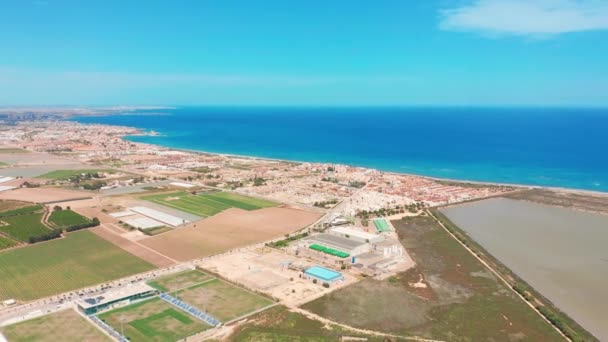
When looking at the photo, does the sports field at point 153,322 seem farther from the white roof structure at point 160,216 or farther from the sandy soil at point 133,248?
the white roof structure at point 160,216

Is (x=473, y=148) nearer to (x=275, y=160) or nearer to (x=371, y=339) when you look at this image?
(x=275, y=160)

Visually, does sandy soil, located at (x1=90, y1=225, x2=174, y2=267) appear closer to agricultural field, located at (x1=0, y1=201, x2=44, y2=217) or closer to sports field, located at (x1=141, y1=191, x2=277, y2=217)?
sports field, located at (x1=141, y1=191, x2=277, y2=217)

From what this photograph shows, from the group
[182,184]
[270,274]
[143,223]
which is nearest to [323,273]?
[270,274]

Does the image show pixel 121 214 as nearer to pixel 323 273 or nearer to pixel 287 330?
pixel 323 273

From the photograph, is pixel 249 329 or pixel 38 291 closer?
pixel 249 329

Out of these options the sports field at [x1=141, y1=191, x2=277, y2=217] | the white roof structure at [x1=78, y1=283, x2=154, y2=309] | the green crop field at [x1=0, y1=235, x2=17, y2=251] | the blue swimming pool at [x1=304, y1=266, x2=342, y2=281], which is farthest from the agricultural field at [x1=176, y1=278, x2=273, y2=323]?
the sports field at [x1=141, y1=191, x2=277, y2=217]

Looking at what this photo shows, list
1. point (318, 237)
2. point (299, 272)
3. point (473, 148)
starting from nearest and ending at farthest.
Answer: point (299, 272)
point (318, 237)
point (473, 148)

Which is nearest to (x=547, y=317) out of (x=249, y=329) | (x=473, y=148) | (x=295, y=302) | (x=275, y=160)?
(x=295, y=302)
